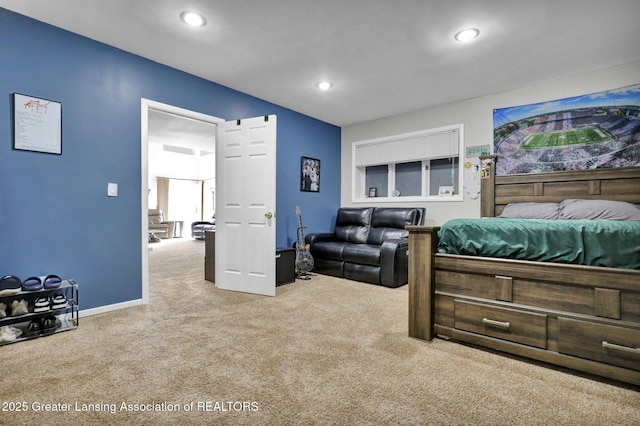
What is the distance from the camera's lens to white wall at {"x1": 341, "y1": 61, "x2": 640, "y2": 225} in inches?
131

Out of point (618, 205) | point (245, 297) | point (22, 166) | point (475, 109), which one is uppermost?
point (475, 109)

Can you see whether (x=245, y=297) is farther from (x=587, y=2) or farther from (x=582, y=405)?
(x=587, y=2)

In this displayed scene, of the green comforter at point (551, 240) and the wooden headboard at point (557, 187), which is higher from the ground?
the wooden headboard at point (557, 187)

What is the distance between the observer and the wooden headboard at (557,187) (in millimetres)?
2943

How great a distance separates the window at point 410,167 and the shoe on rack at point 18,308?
4461 millimetres

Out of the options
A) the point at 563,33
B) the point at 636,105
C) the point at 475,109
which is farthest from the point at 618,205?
the point at 475,109

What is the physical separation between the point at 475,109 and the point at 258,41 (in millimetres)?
3037

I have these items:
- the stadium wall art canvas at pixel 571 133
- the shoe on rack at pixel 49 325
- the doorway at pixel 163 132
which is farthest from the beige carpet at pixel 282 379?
the stadium wall art canvas at pixel 571 133

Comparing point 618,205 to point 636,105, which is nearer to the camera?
point 618,205

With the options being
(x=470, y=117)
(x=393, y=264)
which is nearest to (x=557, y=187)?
(x=470, y=117)

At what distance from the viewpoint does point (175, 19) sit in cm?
249

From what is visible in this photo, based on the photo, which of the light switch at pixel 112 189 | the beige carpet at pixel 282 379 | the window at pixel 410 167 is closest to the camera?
the beige carpet at pixel 282 379

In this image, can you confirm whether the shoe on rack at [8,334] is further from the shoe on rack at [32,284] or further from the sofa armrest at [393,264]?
the sofa armrest at [393,264]

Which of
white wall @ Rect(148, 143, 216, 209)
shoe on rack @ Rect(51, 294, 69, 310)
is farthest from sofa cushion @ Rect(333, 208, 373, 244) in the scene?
white wall @ Rect(148, 143, 216, 209)
